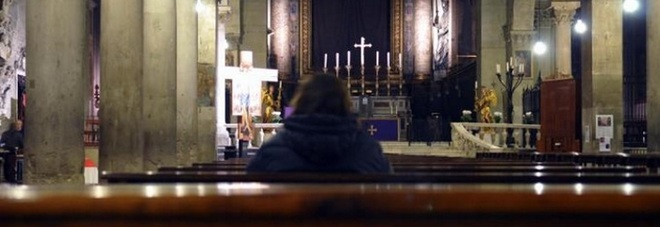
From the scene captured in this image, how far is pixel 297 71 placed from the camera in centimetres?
4081

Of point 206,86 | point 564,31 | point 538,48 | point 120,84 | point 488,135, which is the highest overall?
point 564,31

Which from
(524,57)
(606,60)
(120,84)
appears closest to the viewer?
(120,84)

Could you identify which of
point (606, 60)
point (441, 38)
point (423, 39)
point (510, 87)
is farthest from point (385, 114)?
point (606, 60)

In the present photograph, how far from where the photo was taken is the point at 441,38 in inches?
1571

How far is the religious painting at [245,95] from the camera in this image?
23844 millimetres

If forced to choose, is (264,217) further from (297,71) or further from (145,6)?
(297,71)

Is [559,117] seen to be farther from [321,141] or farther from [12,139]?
[321,141]

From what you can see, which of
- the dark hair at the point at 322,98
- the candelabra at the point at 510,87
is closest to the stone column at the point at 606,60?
the candelabra at the point at 510,87

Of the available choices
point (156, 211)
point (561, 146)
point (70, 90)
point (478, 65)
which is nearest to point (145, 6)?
point (70, 90)

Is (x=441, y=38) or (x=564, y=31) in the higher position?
(x=441, y=38)

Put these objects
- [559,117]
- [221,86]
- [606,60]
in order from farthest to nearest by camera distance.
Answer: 1. [221,86]
2. [559,117]
3. [606,60]

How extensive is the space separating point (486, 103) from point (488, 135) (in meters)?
2.42

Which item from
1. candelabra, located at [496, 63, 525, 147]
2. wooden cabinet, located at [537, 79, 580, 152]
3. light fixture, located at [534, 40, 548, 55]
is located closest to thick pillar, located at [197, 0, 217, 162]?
wooden cabinet, located at [537, 79, 580, 152]

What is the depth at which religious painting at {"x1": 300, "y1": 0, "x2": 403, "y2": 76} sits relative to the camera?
1651 inches
